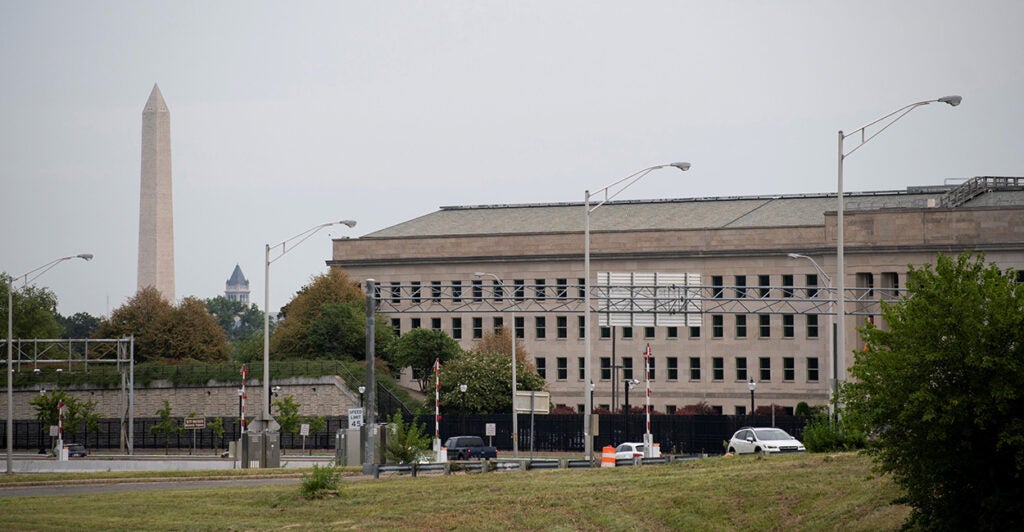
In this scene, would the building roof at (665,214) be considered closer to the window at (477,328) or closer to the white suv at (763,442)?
the window at (477,328)

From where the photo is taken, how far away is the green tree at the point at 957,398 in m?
22.5

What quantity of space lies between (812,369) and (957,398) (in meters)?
79.9

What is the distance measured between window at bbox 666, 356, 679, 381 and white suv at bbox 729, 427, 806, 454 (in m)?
56.7

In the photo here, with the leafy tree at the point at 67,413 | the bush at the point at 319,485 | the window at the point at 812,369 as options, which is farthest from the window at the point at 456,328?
the bush at the point at 319,485

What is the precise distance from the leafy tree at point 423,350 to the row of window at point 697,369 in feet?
38.1

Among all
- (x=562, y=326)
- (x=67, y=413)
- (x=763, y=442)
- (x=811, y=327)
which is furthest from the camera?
(x=562, y=326)

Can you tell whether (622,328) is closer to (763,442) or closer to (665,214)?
(665,214)

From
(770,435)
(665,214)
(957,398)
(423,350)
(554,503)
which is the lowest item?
(554,503)

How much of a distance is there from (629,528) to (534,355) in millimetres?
80189

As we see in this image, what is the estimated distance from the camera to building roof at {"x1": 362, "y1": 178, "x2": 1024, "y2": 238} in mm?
105375

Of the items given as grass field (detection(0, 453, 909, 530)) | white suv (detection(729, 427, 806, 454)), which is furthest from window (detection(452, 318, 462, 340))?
grass field (detection(0, 453, 909, 530))

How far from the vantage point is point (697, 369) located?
105562 mm

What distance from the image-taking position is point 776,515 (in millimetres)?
27781

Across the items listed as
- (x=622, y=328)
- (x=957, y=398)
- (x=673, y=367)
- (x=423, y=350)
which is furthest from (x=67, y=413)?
(x=957, y=398)
